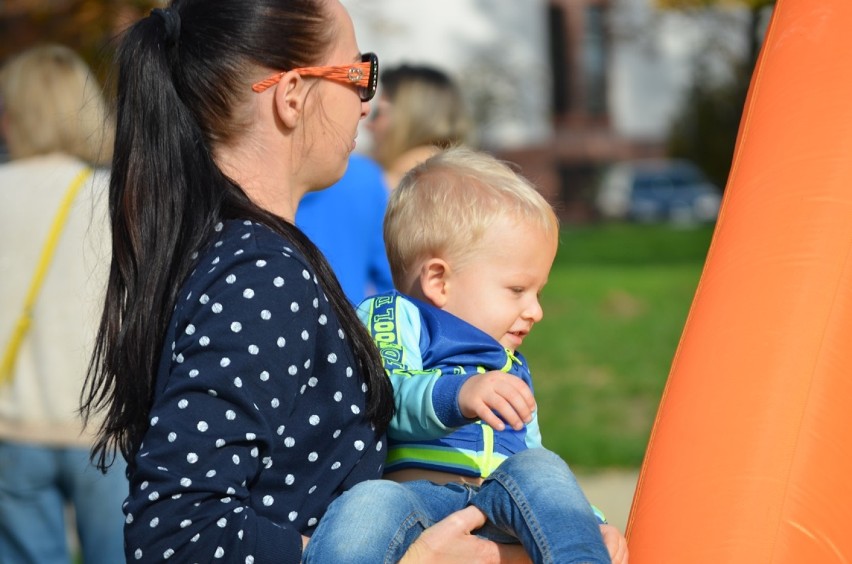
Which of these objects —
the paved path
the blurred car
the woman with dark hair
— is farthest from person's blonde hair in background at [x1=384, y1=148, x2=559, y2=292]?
the blurred car

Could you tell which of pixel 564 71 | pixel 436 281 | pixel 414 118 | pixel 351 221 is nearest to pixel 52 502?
pixel 351 221

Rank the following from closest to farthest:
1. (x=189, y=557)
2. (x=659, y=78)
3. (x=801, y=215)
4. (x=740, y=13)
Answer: (x=189, y=557), (x=801, y=215), (x=740, y=13), (x=659, y=78)

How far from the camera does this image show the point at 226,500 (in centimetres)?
174

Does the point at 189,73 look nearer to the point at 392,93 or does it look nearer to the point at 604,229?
the point at 392,93

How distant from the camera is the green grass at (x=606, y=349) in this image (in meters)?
7.81

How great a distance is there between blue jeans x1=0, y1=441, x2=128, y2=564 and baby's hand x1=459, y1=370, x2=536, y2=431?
2158 mm

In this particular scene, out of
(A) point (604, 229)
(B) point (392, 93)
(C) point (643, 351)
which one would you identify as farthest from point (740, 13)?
(B) point (392, 93)

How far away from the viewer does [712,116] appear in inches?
1021

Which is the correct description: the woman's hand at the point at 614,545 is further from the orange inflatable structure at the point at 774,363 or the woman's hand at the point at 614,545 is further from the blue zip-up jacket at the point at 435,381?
the blue zip-up jacket at the point at 435,381

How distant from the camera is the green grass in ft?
25.6

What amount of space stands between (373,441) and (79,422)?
2033 mm

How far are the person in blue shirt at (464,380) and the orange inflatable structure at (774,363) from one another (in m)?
0.18

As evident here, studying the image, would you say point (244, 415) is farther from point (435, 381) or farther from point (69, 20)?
point (69, 20)

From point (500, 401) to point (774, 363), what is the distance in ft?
1.99
